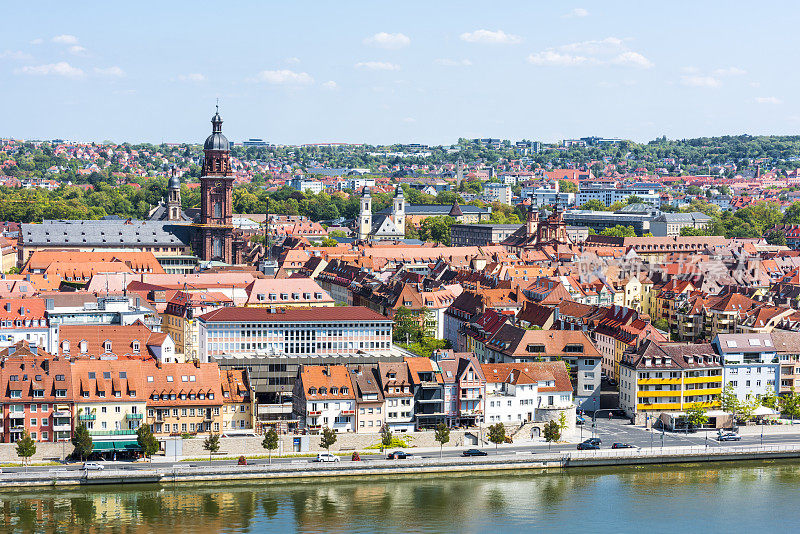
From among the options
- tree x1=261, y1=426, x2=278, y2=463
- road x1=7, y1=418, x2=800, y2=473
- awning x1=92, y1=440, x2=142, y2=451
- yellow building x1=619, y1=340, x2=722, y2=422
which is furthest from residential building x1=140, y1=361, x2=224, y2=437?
yellow building x1=619, y1=340, x2=722, y2=422

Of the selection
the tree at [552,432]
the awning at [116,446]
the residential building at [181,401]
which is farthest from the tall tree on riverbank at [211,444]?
the tree at [552,432]

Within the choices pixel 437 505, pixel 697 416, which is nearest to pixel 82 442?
pixel 437 505

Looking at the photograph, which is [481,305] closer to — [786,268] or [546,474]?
[546,474]

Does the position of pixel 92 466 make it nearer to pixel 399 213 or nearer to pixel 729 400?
pixel 729 400

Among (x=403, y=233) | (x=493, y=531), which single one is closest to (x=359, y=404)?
(x=493, y=531)

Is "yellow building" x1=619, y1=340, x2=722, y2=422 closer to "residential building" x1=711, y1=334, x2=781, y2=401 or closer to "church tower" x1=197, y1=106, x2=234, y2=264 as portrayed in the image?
"residential building" x1=711, y1=334, x2=781, y2=401

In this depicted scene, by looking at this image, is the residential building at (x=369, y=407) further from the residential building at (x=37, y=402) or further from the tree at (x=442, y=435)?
the residential building at (x=37, y=402)
